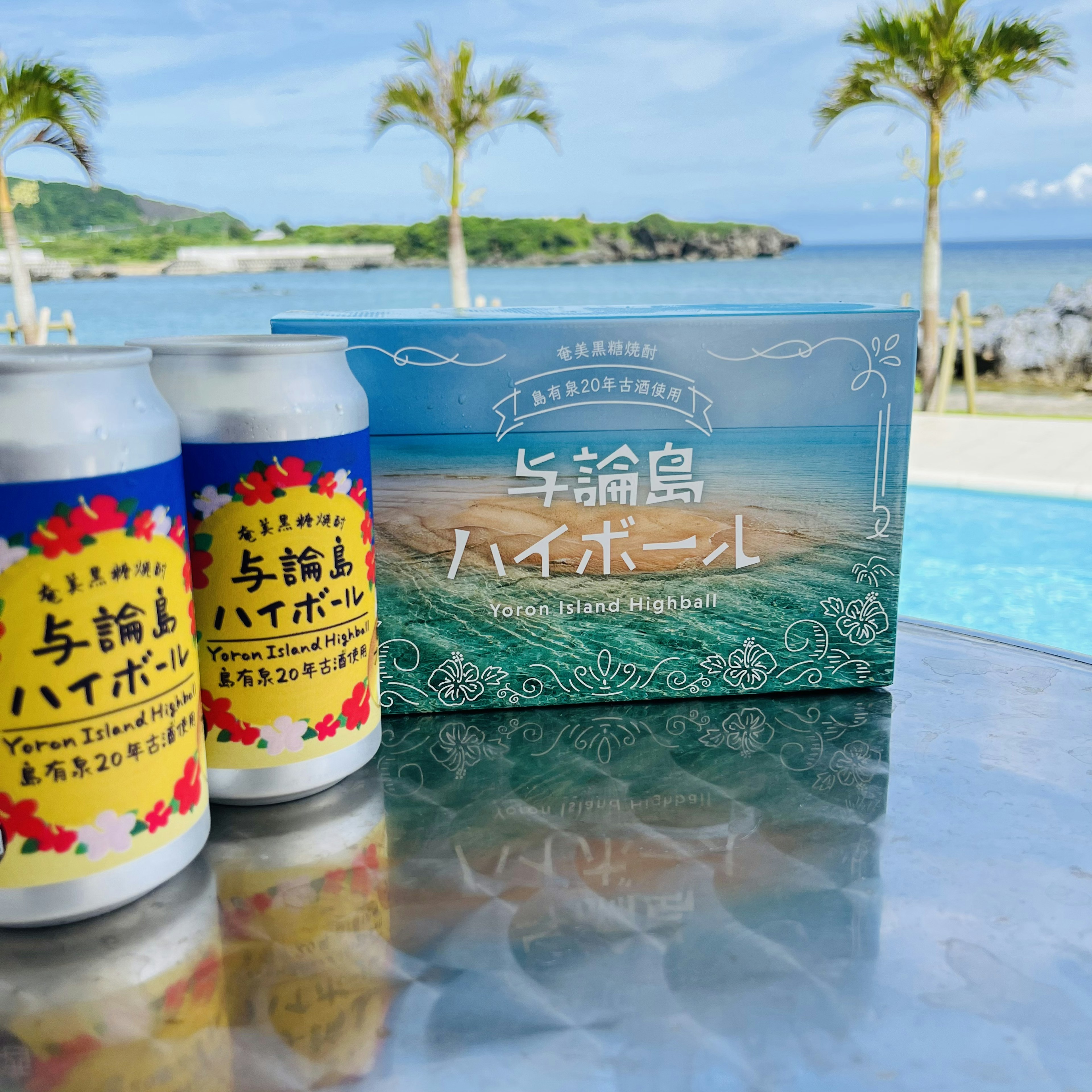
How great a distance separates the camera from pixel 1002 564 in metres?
3.80

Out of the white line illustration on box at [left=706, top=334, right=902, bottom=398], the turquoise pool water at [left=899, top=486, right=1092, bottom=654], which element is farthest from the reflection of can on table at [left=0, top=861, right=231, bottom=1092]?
the turquoise pool water at [left=899, top=486, right=1092, bottom=654]

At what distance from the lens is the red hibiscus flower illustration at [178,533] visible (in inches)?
19.4

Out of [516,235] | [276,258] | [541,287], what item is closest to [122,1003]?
[541,287]

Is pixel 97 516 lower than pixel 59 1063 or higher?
higher

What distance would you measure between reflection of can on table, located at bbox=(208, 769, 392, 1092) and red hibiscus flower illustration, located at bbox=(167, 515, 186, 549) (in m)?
0.19

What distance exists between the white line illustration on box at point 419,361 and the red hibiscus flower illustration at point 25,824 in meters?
0.37

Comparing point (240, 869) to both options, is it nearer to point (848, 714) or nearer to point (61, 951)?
point (61, 951)

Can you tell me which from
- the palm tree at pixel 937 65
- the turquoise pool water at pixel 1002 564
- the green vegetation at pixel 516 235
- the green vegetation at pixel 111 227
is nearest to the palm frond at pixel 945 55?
the palm tree at pixel 937 65

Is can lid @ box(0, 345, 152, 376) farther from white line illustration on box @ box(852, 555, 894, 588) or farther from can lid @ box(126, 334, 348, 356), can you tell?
white line illustration on box @ box(852, 555, 894, 588)

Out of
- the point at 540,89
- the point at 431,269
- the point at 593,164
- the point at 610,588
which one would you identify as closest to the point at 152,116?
the point at 431,269

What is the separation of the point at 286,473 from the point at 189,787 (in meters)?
0.18

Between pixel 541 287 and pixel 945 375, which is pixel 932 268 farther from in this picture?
pixel 541 287

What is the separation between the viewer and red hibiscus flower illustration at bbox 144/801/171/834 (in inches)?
19.6

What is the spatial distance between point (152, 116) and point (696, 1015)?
3169 centimetres
